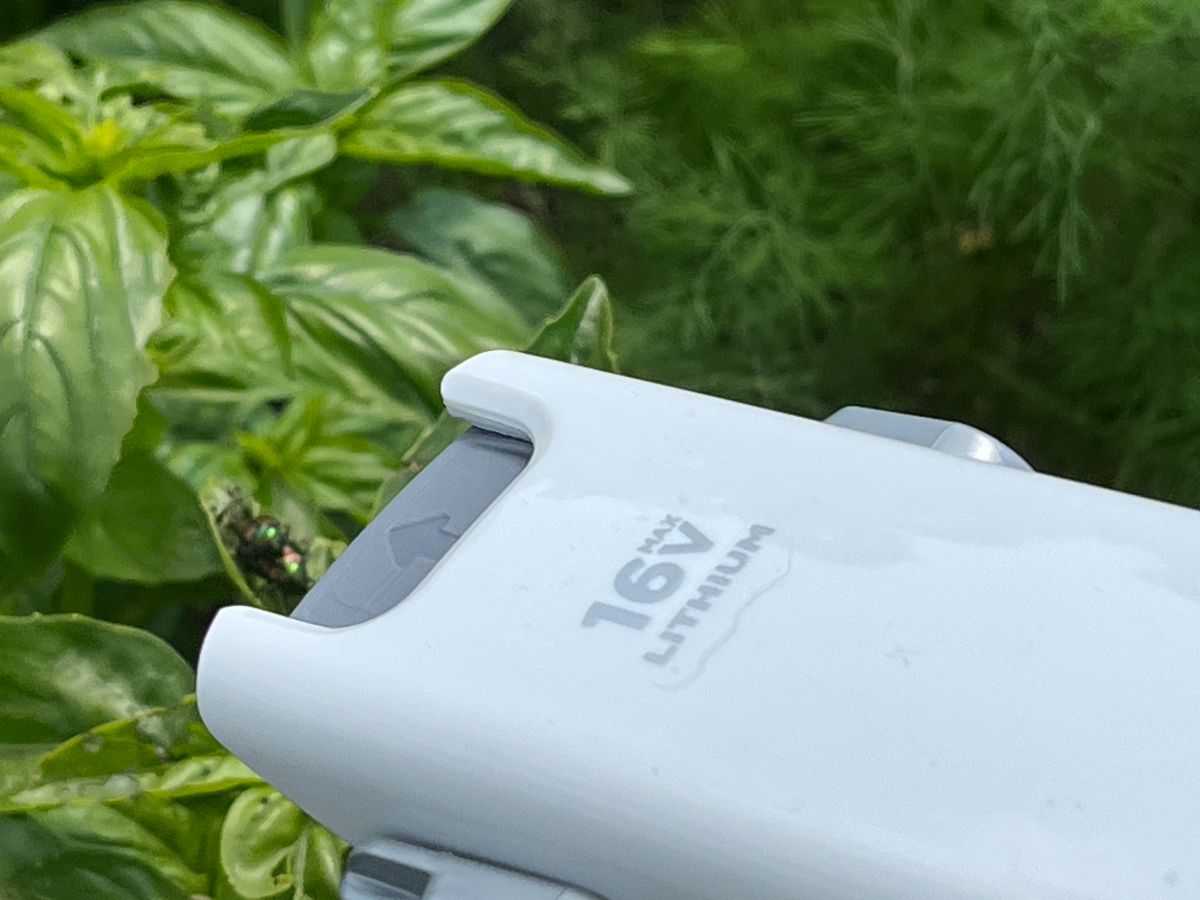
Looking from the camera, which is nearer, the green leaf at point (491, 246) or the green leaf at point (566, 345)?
the green leaf at point (566, 345)

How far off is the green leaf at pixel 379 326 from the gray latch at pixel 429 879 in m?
0.28

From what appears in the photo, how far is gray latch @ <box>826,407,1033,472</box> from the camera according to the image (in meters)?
0.36

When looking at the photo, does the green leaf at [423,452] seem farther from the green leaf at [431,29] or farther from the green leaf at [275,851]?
the green leaf at [431,29]

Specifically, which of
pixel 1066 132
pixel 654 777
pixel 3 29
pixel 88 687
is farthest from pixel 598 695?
pixel 3 29

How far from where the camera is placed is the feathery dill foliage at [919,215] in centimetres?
65

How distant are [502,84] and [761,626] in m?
0.75

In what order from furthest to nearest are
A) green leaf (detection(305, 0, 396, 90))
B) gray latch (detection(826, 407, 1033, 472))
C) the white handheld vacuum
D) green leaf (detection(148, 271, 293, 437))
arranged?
green leaf (detection(305, 0, 396, 90)), green leaf (detection(148, 271, 293, 437)), gray latch (detection(826, 407, 1033, 472)), the white handheld vacuum

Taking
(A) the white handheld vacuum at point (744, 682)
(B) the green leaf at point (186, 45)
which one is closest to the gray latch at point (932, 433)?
(A) the white handheld vacuum at point (744, 682)

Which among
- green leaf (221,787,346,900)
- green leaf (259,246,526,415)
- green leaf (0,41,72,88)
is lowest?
green leaf (221,787,346,900)

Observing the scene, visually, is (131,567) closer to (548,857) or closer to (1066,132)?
(548,857)

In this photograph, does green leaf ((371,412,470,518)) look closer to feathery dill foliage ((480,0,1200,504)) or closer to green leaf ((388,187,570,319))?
green leaf ((388,187,570,319))

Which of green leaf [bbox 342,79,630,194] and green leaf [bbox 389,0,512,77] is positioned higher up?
green leaf [bbox 389,0,512,77]

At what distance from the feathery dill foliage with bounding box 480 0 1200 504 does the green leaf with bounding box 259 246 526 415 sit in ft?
0.76

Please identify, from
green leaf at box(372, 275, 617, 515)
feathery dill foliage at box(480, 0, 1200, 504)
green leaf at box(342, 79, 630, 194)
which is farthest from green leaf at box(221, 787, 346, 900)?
feathery dill foliage at box(480, 0, 1200, 504)
